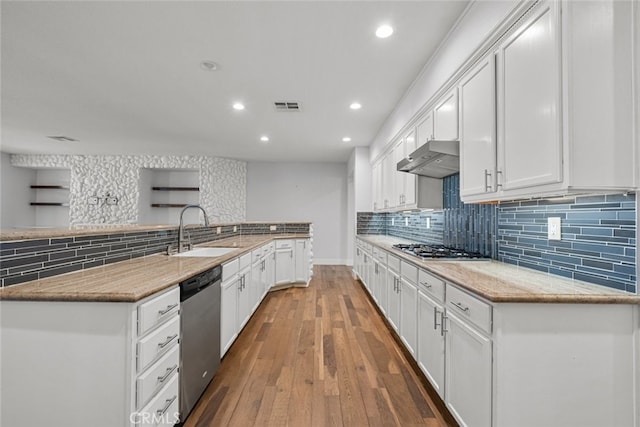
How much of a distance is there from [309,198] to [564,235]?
19.8 ft

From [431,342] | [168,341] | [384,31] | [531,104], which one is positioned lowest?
[431,342]

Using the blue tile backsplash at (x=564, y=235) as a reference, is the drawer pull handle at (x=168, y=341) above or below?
below

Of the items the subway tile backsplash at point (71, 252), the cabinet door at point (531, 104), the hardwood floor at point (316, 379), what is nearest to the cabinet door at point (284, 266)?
the hardwood floor at point (316, 379)

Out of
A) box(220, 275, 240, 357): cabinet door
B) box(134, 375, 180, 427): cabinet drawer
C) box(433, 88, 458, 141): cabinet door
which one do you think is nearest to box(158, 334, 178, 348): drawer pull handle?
box(134, 375, 180, 427): cabinet drawer

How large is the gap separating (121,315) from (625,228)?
2267 mm

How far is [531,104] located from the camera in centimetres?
137

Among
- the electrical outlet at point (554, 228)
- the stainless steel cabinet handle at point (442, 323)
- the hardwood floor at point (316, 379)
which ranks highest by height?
the electrical outlet at point (554, 228)

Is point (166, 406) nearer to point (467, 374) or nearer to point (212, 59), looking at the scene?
point (467, 374)

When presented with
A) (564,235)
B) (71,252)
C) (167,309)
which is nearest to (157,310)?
(167,309)

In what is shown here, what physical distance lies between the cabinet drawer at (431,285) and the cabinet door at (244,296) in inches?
65.1

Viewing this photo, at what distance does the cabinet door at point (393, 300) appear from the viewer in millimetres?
2643

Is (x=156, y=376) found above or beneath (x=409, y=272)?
beneath

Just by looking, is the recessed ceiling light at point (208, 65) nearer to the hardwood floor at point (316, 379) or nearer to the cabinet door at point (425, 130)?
the cabinet door at point (425, 130)

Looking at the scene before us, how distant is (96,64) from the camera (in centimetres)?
274
